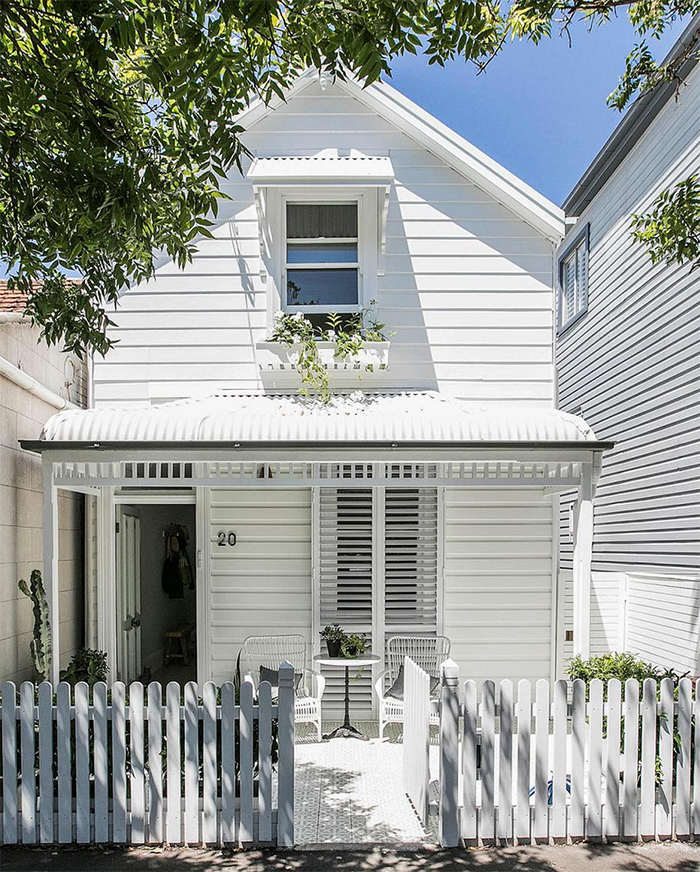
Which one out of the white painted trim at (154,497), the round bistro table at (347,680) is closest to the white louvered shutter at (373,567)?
the round bistro table at (347,680)

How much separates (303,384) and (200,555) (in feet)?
8.17

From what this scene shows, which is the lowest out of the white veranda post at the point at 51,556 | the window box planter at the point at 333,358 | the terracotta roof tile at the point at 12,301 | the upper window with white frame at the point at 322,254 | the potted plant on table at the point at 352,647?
the potted plant on table at the point at 352,647

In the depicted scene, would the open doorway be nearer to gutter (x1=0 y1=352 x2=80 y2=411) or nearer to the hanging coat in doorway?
the hanging coat in doorway

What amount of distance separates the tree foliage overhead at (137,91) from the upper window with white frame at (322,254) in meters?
4.04

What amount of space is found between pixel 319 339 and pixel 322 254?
127 cm

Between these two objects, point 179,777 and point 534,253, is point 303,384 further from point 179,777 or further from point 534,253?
point 179,777

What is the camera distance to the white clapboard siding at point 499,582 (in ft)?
32.5

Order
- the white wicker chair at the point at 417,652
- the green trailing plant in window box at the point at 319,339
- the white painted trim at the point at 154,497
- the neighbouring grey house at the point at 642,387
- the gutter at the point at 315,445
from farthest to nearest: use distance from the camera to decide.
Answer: the neighbouring grey house at the point at 642,387 < the white painted trim at the point at 154,497 < the white wicker chair at the point at 417,652 < the green trailing plant in window box at the point at 319,339 < the gutter at the point at 315,445

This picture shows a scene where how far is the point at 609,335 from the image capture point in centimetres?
1416

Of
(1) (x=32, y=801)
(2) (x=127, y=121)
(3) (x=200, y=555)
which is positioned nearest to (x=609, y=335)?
(3) (x=200, y=555)

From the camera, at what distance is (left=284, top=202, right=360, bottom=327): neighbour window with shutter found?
10.2 metres

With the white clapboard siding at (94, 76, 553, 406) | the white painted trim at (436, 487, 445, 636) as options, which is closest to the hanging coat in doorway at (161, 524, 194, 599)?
the white clapboard siding at (94, 76, 553, 406)

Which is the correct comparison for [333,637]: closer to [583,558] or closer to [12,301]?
[583,558]

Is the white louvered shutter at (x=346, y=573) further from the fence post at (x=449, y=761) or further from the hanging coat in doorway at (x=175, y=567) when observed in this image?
the hanging coat in doorway at (x=175, y=567)
